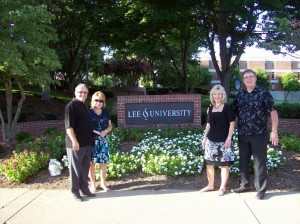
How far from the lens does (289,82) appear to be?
6844 cm

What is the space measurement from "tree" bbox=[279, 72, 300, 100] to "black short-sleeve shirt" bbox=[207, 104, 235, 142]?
2692 inches

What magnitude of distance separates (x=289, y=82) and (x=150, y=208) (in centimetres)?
6960

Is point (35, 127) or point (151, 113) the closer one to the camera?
point (151, 113)

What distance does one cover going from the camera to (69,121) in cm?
493

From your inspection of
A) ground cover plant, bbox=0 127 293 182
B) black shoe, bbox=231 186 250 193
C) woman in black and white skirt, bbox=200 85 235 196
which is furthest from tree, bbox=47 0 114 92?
black shoe, bbox=231 186 250 193

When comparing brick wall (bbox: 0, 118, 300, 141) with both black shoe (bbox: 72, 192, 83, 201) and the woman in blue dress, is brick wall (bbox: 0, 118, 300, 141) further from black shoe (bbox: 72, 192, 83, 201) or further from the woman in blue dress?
black shoe (bbox: 72, 192, 83, 201)

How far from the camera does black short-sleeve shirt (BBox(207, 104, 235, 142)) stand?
17.1 ft

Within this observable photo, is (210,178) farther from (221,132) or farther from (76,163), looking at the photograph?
(76,163)

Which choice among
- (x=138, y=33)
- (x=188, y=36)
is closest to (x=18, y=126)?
(x=138, y=33)

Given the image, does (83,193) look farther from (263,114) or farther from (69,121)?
(263,114)

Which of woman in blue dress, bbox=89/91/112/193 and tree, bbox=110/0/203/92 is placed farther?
tree, bbox=110/0/203/92

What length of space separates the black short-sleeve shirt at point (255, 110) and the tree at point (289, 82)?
224 feet

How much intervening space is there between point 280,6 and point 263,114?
8258mm

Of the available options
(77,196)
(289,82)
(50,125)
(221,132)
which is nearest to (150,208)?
(77,196)
